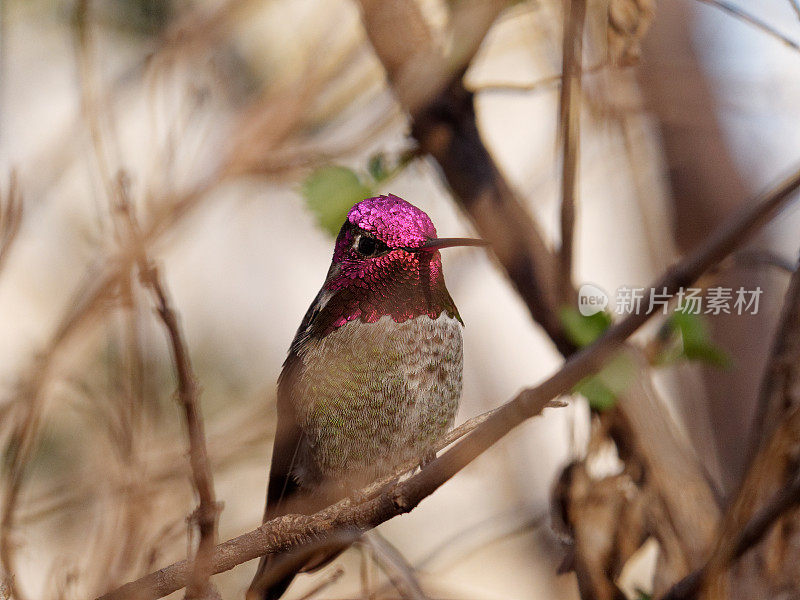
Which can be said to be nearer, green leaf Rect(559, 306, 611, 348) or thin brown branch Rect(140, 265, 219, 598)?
thin brown branch Rect(140, 265, 219, 598)

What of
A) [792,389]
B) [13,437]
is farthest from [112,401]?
[792,389]

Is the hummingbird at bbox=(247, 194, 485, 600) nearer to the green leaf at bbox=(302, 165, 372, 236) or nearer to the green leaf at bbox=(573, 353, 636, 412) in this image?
the green leaf at bbox=(302, 165, 372, 236)

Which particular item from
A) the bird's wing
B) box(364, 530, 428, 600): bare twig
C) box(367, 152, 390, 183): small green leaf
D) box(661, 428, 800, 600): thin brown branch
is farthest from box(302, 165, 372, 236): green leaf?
box(661, 428, 800, 600): thin brown branch

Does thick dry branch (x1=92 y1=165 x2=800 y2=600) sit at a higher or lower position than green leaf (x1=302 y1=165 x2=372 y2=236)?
lower

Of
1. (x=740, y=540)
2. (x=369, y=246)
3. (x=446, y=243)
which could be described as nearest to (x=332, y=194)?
(x=369, y=246)

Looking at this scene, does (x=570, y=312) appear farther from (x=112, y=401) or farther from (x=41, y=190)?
(x=41, y=190)

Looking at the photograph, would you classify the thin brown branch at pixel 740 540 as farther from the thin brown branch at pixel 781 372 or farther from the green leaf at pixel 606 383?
the green leaf at pixel 606 383
